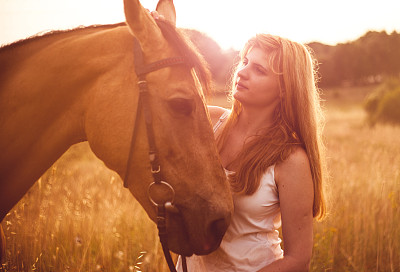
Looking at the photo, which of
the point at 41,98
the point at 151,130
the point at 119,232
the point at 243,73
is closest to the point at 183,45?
the point at 151,130

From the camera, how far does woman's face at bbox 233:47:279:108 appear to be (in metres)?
2.70

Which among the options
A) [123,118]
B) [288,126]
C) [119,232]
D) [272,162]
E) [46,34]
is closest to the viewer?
[123,118]

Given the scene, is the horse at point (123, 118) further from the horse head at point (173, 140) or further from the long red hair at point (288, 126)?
the long red hair at point (288, 126)

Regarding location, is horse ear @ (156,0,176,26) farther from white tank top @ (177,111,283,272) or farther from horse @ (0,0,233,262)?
white tank top @ (177,111,283,272)

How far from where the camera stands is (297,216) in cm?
234

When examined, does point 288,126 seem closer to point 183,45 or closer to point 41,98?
point 183,45

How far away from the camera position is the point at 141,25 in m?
1.96

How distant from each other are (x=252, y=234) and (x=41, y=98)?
174 centimetres

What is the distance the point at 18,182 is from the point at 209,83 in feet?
4.62

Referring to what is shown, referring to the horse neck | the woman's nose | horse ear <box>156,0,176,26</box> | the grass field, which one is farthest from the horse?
the grass field

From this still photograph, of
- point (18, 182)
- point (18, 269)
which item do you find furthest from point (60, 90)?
point (18, 269)

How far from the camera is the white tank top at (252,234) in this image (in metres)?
2.44

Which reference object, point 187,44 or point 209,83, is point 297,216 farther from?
point 187,44

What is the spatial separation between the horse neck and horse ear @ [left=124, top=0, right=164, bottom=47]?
229 millimetres
